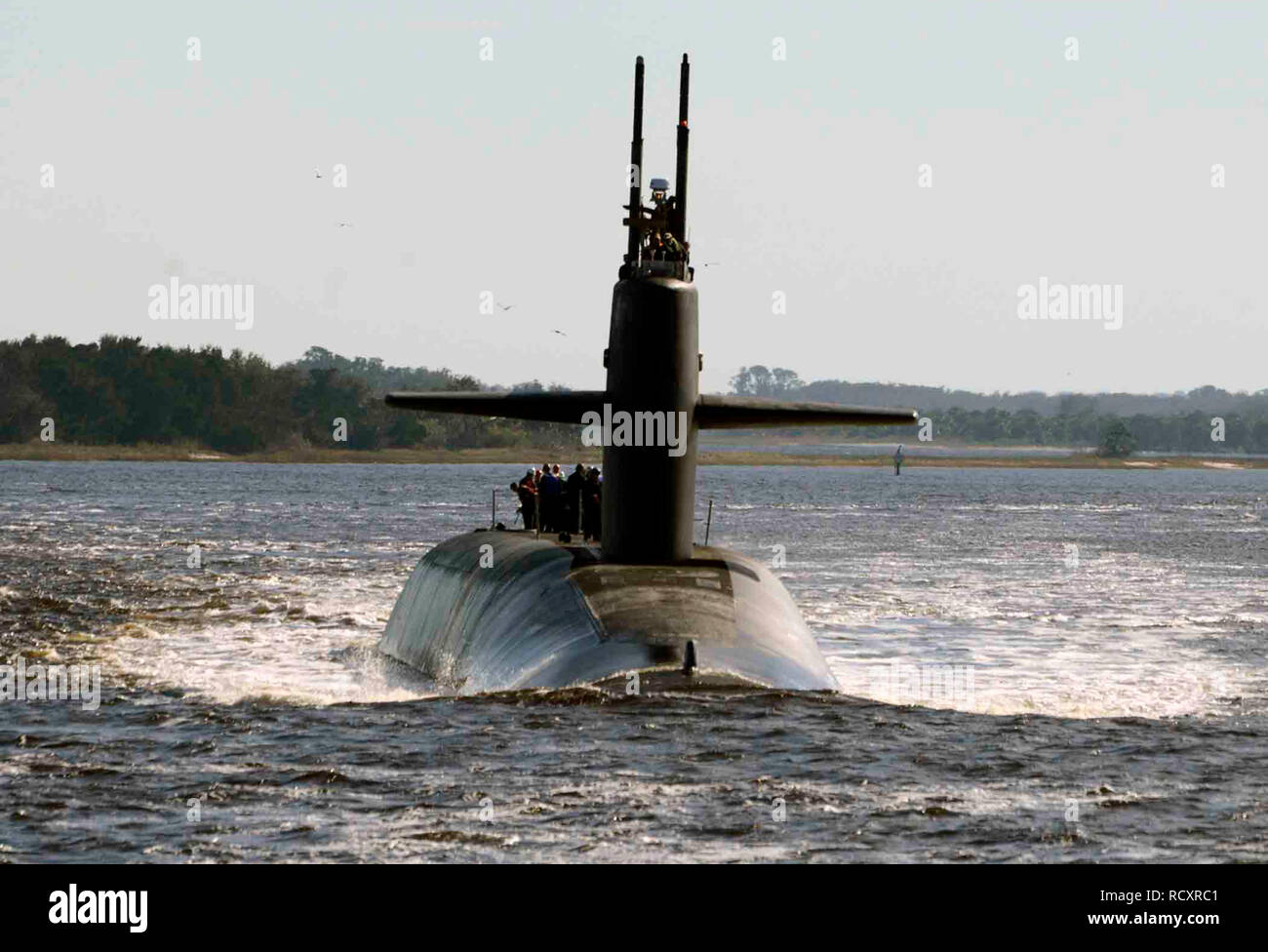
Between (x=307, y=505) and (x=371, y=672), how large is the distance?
72.9 metres

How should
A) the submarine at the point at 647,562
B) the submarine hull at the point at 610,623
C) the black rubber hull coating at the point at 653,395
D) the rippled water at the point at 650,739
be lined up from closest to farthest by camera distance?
the rippled water at the point at 650,739
the submarine hull at the point at 610,623
the submarine at the point at 647,562
the black rubber hull coating at the point at 653,395

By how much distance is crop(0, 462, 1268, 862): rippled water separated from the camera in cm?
1480

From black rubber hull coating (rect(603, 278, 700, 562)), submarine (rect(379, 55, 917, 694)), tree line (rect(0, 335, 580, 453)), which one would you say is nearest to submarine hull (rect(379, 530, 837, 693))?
submarine (rect(379, 55, 917, 694))

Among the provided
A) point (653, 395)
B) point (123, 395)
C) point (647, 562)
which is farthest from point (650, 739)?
point (123, 395)

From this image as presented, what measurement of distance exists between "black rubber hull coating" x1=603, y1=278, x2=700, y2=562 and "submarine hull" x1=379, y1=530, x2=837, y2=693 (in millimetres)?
603

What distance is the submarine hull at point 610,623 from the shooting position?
66.4 ft

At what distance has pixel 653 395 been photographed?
22.8 meters

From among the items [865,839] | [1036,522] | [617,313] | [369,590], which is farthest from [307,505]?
[865,839]

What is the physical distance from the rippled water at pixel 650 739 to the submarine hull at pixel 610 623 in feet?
1.99

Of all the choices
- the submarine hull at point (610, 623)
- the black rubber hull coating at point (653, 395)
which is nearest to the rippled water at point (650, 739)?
the submarine hull at point (610, 623)

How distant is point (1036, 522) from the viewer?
93188 millimetres

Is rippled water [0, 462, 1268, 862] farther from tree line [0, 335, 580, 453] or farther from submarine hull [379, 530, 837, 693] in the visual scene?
tree line [0, 335, 580, 453]

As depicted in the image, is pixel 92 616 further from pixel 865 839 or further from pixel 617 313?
pixel 865 839

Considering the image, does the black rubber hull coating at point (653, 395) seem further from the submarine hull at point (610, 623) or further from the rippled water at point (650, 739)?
the rippled water at point (650, 739)
